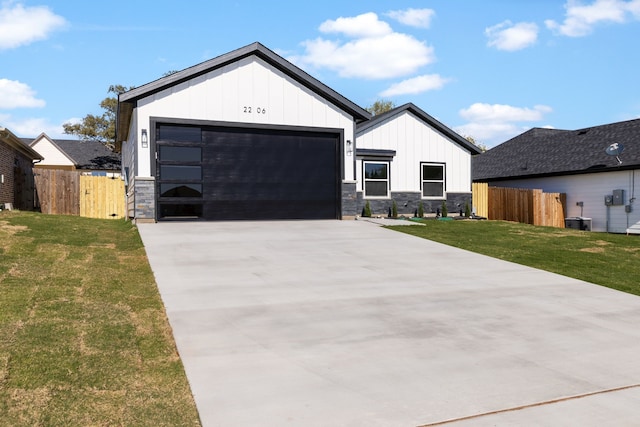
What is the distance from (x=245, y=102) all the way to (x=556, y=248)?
34.8 feet

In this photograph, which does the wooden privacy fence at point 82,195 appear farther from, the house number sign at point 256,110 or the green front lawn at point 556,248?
the green front lawn at point 556,248

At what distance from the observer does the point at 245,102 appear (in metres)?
17.0

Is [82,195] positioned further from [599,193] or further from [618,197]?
[618,197]

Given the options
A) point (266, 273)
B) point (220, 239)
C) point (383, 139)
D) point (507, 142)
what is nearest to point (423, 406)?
point (266, 273)

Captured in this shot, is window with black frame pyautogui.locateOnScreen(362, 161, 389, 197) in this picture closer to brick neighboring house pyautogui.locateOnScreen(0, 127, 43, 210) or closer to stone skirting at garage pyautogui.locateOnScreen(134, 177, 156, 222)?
stone skirting at garage pyautogui.locateOnScreen(134, 177, 156, 222)

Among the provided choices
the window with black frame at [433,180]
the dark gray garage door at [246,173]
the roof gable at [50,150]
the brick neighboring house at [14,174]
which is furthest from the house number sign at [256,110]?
the roof gable at [50,150]

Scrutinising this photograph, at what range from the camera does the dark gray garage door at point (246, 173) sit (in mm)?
16375

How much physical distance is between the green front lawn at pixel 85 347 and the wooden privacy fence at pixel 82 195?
13345mm

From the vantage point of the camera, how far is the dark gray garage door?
1638 cm

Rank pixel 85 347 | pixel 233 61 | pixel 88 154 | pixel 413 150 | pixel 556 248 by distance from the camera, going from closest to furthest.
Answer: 1. pixel 85 347
2. pixel 556 248
3. pixel 233 61
4. pixel 413 150
5. pixel 88 154

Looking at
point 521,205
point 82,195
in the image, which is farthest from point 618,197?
point 82,195

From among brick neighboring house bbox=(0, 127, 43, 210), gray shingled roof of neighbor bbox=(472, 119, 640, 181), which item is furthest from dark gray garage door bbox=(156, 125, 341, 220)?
gray shingled roof of neighbor bbox=(472, 119, 640, 181)

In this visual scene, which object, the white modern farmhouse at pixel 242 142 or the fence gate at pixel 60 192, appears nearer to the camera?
the white modern farmhouse at pixel 242 142

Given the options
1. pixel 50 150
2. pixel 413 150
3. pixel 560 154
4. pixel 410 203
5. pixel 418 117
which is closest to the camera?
pixel 410 203
